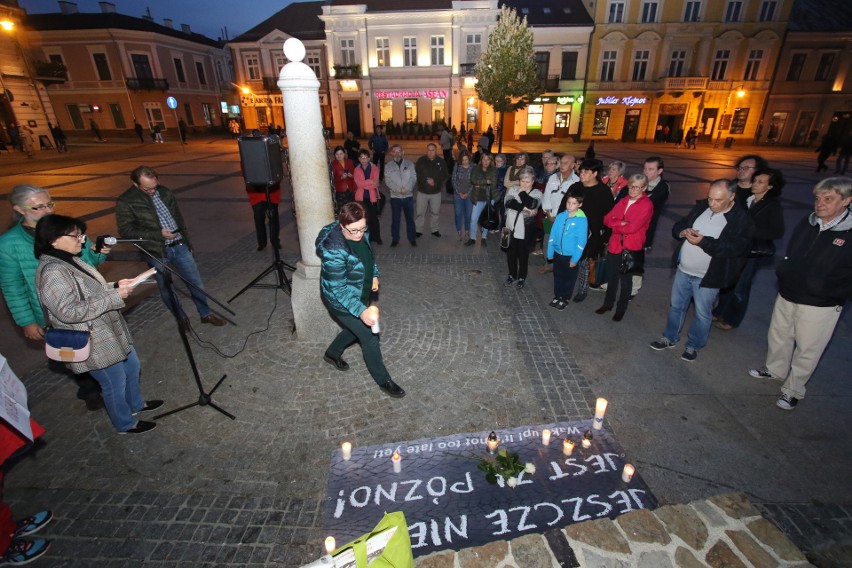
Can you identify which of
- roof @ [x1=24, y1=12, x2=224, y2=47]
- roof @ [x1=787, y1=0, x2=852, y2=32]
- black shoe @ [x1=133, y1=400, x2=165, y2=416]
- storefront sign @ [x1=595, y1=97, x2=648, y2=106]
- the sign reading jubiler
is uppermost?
roof @ [x1=24, y1=12, x2=224, y2=47]

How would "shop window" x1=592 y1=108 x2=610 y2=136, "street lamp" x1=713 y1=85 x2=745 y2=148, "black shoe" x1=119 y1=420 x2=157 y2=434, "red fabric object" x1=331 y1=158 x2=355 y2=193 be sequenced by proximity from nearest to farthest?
"black shoe" x1=119 y1=420 x2=157 y2=434
"red fabric object" x1=331 y1=158 x2=355 y2=193
"street lamp" x1=713 y1=85 x2=745 y2=148
"shop window" x1=592 y1=108 x2=610 y2=136

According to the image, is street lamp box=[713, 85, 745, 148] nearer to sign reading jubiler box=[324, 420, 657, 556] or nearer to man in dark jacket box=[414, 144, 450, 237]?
man in dark jacket box=[414, 144, 450, 237]

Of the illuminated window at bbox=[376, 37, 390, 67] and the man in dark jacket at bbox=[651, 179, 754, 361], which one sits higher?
the illuminated window at bbox=[376, 37, 390, 67]

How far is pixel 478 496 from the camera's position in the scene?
330cm

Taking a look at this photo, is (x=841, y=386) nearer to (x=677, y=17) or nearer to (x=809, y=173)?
(x=809, y=173)

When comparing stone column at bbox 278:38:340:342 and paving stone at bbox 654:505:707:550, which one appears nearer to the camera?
paving stone at bbox 654:505:707:550

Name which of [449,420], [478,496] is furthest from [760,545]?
[449,420]

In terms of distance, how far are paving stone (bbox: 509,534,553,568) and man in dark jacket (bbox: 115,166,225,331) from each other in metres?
4.04

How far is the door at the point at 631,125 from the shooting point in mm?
34281

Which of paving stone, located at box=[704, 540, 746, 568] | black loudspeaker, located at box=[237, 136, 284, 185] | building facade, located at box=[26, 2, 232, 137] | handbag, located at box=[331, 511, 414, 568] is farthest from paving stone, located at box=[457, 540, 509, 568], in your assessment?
building facade, located at box=[26, 2, 232, 137]

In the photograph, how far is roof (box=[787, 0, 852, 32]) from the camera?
1227 inches

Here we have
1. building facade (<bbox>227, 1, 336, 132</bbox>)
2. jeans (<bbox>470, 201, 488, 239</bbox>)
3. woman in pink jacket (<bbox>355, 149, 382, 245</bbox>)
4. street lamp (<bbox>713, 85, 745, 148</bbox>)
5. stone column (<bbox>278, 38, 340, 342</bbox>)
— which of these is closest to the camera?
stone column (<bbox>278, 38, 340, 342</bbox>)

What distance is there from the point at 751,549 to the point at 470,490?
6.29ft

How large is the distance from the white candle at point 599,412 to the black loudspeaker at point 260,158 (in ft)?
16.7
